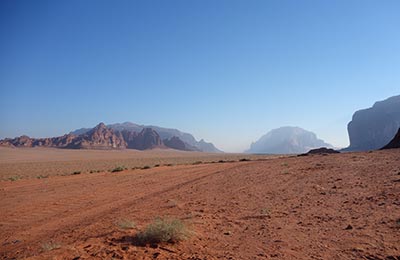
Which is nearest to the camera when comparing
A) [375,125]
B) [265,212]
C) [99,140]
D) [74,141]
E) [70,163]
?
[265,212]

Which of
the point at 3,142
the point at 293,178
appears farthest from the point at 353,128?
the point at 3,142

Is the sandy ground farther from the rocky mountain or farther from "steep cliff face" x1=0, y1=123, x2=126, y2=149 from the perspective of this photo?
the rocky mountain

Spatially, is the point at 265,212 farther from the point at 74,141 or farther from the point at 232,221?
the point at 74,141

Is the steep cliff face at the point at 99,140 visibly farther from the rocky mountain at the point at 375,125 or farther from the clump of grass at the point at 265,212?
the clump of grass at the point at 265,212

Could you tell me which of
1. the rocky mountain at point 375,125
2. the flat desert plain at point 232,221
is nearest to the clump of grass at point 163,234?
the flat desert plain at point 232,221

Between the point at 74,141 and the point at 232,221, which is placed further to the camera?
the point at 74,141

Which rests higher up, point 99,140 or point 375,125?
point 375,125

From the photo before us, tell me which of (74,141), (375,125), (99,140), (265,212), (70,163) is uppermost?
(375,125)

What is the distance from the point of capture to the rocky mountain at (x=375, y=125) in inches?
6024

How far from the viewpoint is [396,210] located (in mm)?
7078

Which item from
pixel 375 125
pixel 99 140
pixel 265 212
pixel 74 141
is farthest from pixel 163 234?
pixel 375 125

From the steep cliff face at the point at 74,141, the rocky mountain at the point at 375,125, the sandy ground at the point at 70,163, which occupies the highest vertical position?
the rocky mountain at the point at 375,125

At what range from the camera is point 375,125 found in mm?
163125

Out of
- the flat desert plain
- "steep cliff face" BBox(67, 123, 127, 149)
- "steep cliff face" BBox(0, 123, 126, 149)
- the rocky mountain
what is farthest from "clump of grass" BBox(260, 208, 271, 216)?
"steep cliff face" BBox(0, 123, 126, 149)
